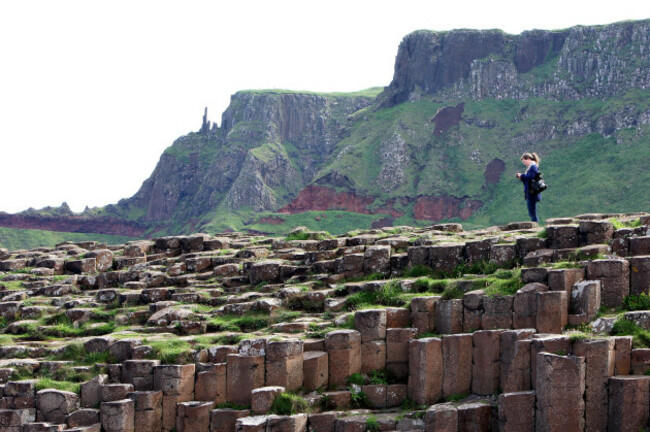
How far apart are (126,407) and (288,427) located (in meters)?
5.15

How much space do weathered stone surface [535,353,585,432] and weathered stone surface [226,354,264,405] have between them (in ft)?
26.7

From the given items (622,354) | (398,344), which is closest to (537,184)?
(398,344)

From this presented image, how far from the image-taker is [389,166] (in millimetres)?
169250

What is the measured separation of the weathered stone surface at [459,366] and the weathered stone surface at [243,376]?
5.25m

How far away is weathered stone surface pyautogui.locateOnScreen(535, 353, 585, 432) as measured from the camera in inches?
747

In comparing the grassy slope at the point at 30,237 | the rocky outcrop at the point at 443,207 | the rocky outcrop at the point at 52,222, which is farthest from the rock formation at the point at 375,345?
the rocky outcrop at the point at 52,222

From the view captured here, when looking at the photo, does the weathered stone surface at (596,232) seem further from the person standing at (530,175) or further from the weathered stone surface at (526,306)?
the person standing at (530,175)

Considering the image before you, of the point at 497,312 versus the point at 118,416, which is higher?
the point at 497,312

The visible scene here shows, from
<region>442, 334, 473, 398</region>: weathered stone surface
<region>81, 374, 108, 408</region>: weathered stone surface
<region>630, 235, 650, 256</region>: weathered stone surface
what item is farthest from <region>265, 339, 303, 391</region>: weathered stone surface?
<region>630, 235, 650, 256</region>: weathered stone surface

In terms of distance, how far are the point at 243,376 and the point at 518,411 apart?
797 cm

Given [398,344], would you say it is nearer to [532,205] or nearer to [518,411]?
[518,411]

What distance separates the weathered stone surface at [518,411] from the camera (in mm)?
19438

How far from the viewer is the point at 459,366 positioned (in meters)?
21.9

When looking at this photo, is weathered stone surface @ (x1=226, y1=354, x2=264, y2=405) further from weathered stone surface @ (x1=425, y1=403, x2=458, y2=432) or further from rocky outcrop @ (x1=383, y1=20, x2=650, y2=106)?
rocky outcrop @ (x1=383, y1=20, x2=650, y2=106)
